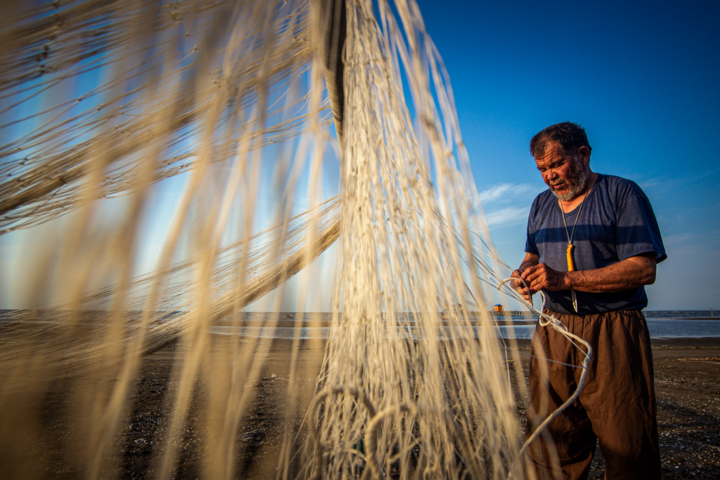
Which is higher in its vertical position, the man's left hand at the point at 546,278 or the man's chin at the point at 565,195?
the man's chin at the point at 565,195

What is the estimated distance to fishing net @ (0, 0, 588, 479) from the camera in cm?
59

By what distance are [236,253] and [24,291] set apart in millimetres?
504

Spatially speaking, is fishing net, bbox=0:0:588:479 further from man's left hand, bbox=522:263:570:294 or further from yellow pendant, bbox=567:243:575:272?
yellow pendant, bbox=567:243:575:272

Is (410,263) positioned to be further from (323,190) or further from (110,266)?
(110,266)

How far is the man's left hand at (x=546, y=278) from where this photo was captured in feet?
3.76

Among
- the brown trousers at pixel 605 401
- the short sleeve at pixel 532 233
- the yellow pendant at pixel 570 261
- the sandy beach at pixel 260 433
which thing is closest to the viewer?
the brown trousers at pixel 605 401

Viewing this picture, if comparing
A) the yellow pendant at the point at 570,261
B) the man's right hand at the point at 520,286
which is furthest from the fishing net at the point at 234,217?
the yellow pendant at the point at 570,261

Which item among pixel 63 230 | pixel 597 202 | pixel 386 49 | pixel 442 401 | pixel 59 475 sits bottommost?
pixel 59 475

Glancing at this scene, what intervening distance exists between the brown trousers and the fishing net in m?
0.47

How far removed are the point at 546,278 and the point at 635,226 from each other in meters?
0.38

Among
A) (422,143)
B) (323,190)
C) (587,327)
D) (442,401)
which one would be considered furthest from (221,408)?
(587,327)

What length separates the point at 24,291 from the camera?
1.90 ft

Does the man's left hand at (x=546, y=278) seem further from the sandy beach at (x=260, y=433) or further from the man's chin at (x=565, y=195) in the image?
the sandy beach at (x=260, y=433)

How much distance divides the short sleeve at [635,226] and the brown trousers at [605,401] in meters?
0.24
